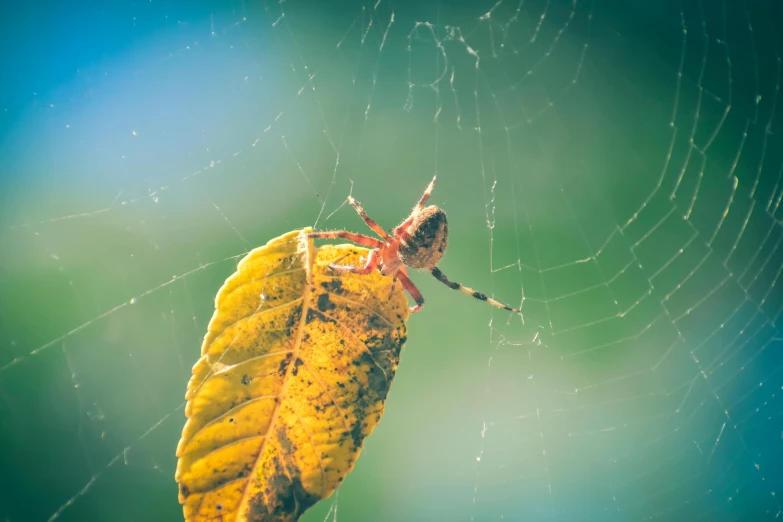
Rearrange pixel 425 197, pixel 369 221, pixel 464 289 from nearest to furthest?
pixel 369 221, pixel 425 197, pixel 464 289

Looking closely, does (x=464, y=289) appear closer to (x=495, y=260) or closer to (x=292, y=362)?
(x=495, y=260)

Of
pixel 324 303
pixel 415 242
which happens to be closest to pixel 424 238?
pixel 415 242

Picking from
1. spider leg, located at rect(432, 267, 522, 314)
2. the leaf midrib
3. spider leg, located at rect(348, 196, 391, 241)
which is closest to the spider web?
spider leg, located at rect(432, 267, 522, 314)

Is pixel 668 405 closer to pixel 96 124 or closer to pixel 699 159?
pixel 699 159

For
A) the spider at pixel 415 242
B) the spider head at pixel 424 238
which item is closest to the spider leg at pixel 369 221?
the spider at pixel 415 242

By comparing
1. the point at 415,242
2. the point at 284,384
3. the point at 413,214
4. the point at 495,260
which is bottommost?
the point at 495,260

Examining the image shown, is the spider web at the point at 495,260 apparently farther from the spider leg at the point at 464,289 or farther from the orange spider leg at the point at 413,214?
the orange spider leg at the point at 413,214
